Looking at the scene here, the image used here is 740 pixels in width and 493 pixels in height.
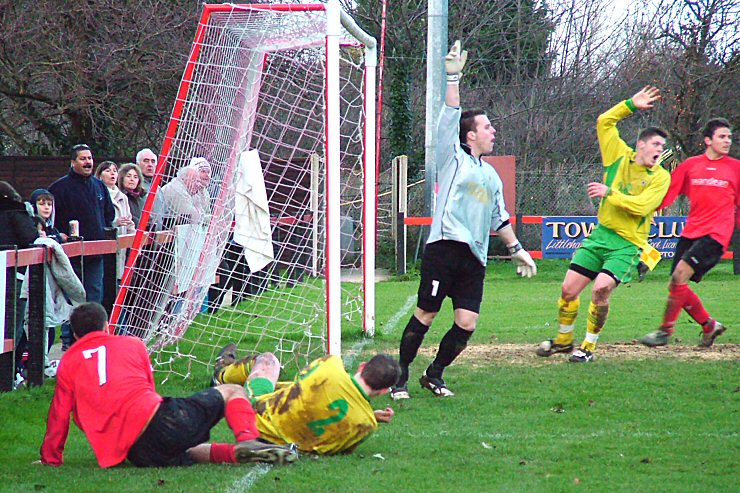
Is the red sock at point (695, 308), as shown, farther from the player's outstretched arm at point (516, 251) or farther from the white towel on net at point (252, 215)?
the white towel on net at point (252, 215)

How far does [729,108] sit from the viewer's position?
27984 mm

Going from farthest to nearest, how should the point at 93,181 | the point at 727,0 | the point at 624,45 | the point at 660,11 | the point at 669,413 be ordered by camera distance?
the point at 624,45
the point at 660,11
the point at 727,0
the point at 93,181
the point at 669,413

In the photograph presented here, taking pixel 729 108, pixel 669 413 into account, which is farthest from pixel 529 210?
pixel 669 413

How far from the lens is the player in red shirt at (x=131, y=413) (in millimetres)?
5488

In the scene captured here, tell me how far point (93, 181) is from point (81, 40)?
39.8 ft

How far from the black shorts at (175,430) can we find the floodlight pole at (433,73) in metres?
14.3

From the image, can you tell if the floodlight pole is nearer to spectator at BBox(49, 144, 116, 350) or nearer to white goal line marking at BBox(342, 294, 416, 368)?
white goal line marking at BBox(342, 294, 416, 368)

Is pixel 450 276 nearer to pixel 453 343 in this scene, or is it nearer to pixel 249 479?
pixel 453 343

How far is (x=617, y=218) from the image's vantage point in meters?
9.02

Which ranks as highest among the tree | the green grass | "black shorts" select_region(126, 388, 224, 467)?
the tree

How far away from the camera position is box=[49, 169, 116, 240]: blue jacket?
33.2 feet

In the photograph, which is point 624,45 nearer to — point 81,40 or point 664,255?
point 664,255

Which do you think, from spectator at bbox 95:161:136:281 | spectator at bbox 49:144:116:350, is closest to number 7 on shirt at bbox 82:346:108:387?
spectator at bbox 49:144:116:350

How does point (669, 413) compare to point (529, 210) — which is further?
point (529, 210)
